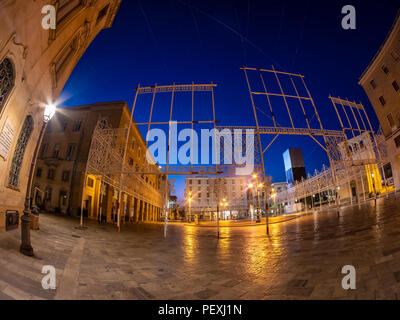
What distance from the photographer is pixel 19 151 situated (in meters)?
7.71

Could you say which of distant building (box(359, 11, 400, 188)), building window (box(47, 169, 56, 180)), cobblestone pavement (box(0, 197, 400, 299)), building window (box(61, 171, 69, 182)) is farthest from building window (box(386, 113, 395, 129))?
building window (box(47, 169, 56, 180))

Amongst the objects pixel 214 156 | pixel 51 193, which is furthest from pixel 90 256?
pixel 51 193

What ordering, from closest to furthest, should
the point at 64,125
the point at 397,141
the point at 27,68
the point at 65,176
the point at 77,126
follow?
the point at 27,68
the point at 397,141
the point at 65,176
the point at 77,126
the point at 64,125

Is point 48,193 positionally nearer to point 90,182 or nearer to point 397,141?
point 90,182

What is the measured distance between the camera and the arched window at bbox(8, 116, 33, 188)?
289 inches

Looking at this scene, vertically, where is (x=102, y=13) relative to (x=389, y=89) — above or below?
below

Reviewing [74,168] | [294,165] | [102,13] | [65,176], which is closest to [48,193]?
[65,176]

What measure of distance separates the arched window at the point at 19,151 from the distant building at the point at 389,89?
29725 mm

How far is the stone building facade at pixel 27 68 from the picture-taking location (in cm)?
546

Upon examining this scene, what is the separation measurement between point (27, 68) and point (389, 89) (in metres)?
30.5

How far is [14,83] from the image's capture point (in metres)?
6.06

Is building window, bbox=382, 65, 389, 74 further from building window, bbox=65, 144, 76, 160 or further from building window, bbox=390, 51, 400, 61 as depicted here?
building window, bbox=65, 144, 76, 160

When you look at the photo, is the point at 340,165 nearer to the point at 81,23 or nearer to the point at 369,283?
the point at 369,283

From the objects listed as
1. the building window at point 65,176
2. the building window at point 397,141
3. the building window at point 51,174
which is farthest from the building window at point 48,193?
the building window at point 397,141
